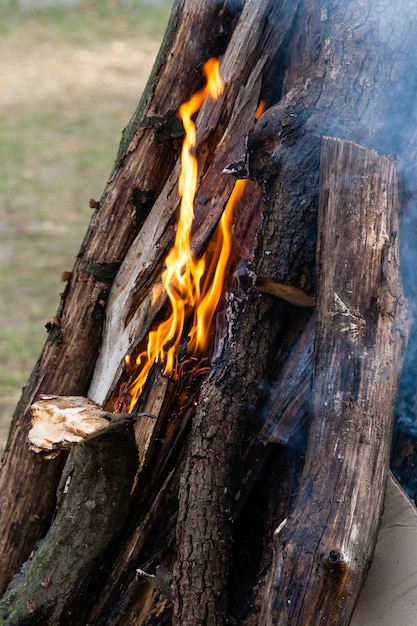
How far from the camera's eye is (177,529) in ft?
8.33

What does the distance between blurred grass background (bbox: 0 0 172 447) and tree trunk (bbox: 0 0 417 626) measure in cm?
222

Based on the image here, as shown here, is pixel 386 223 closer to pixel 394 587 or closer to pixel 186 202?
pixel 186 202

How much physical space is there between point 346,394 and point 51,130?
8068 mm

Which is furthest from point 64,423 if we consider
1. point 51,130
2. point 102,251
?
point 51,130

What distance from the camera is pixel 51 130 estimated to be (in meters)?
9.76

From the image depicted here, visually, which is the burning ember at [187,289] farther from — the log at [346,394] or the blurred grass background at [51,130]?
the blurred grass background at [51,130]

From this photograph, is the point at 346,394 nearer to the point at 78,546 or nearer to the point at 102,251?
the point at 78,546

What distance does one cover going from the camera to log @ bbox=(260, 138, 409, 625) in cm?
219

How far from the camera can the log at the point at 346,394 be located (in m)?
2.19

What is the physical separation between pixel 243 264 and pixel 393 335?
54 centimetres

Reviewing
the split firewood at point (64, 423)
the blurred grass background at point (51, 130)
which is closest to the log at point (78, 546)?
the split firewood at point (64, 423)

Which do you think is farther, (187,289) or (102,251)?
(102,251)

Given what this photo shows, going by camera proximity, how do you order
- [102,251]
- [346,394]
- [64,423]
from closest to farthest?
[346,394] < [64,423] < [102,251]

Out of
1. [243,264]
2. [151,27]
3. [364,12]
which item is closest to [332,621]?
[243,264]
